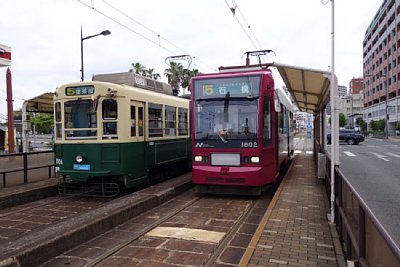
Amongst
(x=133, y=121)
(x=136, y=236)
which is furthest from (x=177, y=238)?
(x=133, y=121)

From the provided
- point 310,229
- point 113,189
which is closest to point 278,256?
point 310,229

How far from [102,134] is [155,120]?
2.08 m

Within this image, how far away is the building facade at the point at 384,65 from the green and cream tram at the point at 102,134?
53301 millimetres

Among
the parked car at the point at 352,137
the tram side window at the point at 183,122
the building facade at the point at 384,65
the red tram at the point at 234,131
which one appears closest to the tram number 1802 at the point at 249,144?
the red tram at the point at 234,131

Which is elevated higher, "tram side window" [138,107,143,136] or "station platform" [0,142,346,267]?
"tram side window" [138,107,143,136]

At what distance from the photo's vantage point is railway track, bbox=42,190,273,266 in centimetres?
484

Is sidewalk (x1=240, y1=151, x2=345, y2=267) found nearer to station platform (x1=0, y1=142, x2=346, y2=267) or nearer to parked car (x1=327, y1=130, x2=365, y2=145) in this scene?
station platform (x1=0, y1=142, x2=346, y2=267)

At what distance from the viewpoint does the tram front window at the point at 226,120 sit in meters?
8.60

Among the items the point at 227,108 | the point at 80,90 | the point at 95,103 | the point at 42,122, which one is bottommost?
the point at 227,108

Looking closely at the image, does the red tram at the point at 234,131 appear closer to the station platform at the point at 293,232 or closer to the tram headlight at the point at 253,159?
the tram headlight at the point at 253,159

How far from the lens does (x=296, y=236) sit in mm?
5590

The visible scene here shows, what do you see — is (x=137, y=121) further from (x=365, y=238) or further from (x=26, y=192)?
(x=365, y=238)

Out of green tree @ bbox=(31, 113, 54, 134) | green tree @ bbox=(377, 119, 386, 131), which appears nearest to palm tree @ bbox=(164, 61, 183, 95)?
green tree @ bbox=(31, 113, 54, 134)

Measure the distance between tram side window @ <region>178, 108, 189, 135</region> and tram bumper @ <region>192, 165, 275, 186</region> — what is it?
3673 millimetres
